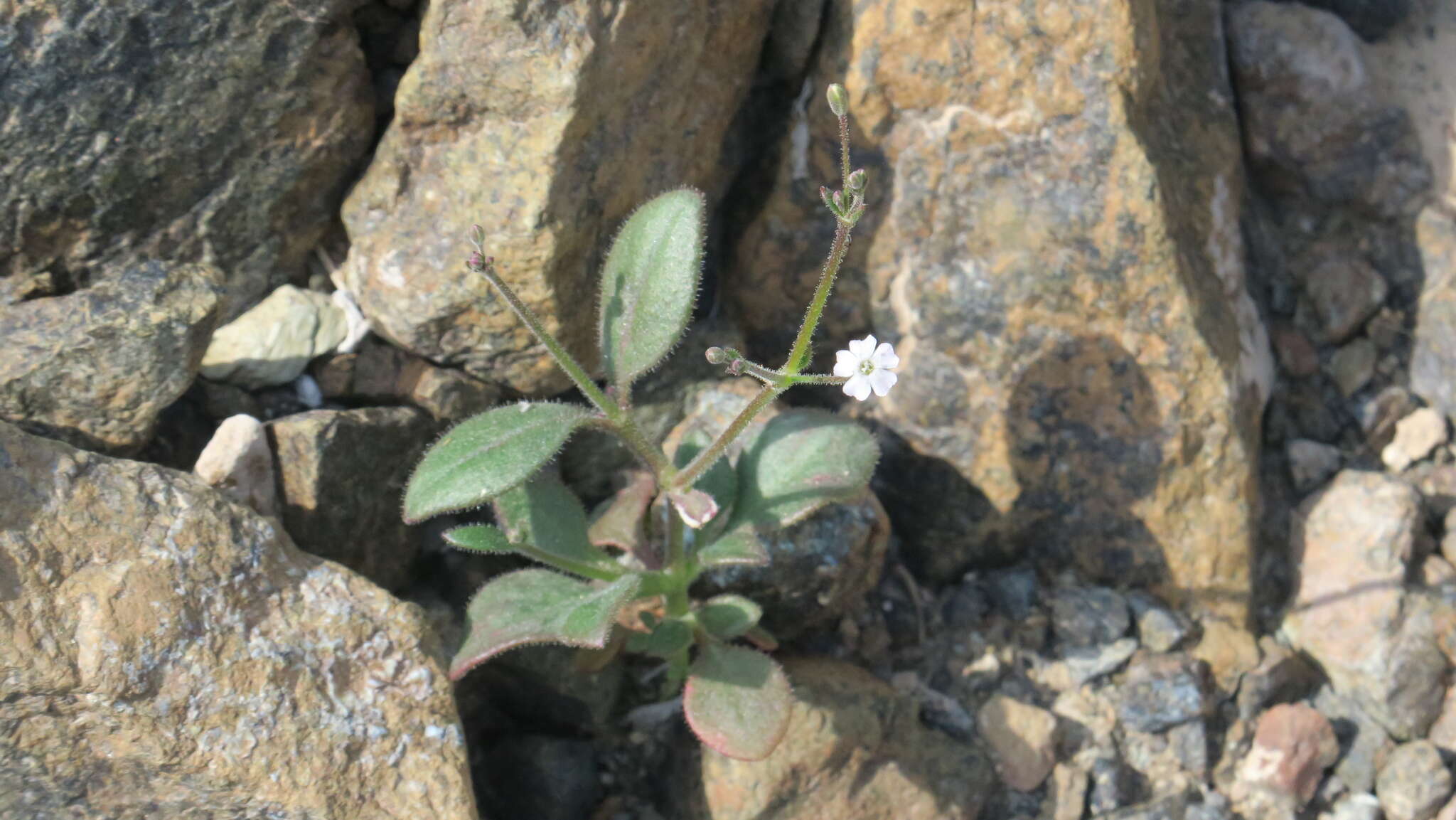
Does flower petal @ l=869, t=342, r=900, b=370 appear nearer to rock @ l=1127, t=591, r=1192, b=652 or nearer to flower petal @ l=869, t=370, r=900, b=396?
flower petal @ l=869, t=370, r=900, b=396

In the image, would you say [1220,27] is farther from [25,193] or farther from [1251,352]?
[25,193]

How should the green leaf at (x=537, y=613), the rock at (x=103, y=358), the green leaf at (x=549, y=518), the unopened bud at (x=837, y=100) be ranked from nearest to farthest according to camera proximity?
the unopened bud at (x=837, y=100), the green leaf at (x=537, y=613), the rock at (x=103, y=358), the green leaf at (x=549, y=518)

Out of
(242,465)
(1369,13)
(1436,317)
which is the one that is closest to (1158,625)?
(1436,317)

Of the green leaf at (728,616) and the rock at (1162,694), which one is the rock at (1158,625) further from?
the green leaf at (728,616)

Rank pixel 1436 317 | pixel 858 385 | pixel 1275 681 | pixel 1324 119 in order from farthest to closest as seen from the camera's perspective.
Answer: pixel 1324 119
pixel 1436 317
pixel 1275 681
pixel 858 385

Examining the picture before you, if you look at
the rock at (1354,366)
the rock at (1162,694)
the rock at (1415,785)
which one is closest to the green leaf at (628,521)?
the rock at (1162,694)

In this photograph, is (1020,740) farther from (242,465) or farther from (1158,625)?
(242,465)

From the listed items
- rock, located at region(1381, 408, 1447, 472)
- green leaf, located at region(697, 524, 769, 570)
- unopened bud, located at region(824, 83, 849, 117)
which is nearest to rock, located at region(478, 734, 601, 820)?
green leaf, located at region(697, 524, 769, 570)
